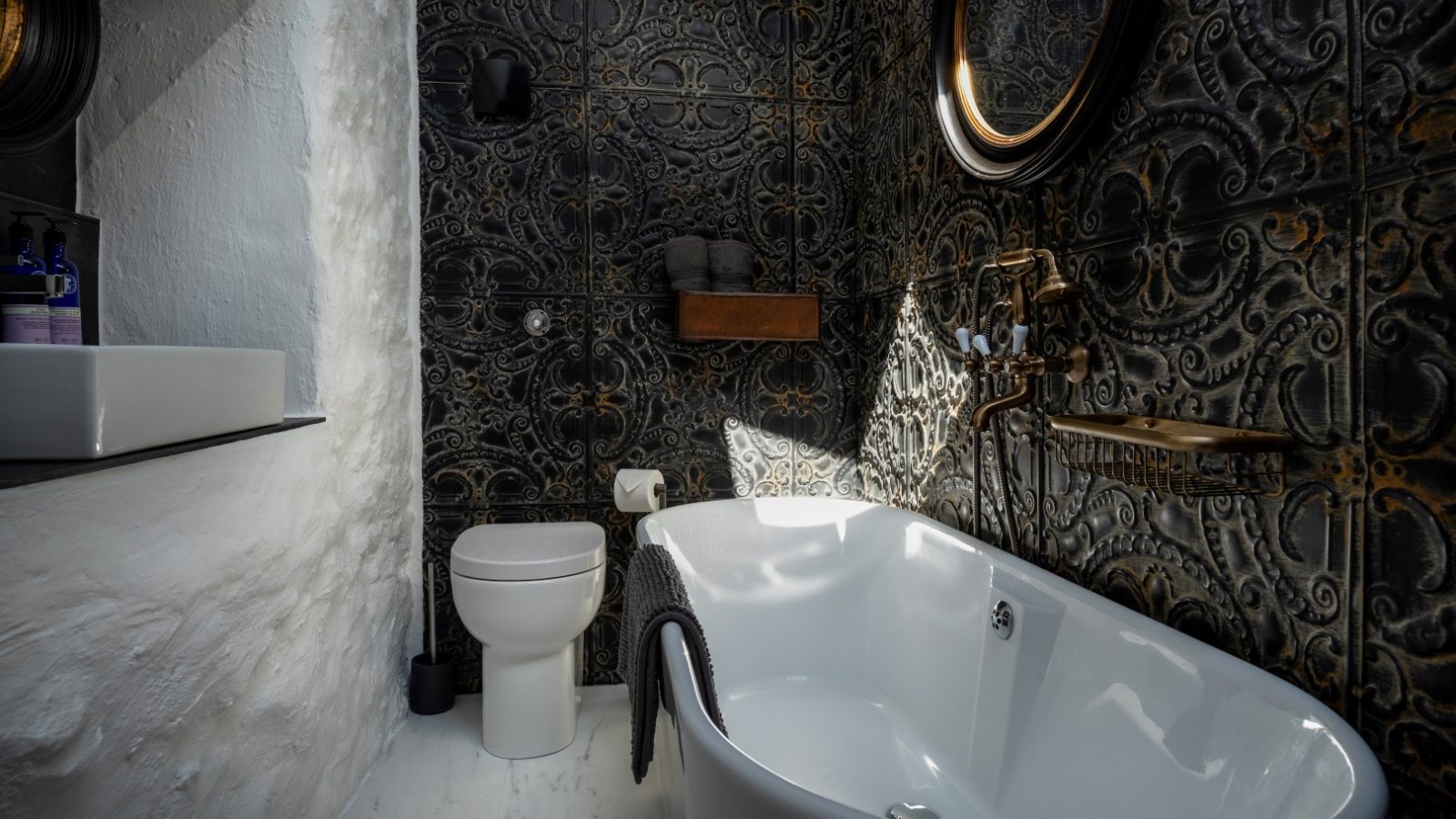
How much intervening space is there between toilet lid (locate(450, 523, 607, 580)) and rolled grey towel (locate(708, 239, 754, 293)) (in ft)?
2.90

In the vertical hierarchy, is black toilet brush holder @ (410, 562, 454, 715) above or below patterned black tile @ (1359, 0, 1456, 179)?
below

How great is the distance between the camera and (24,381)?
85cm

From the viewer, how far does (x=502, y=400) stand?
242 cm

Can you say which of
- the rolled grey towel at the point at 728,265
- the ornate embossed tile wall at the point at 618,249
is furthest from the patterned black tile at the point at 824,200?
the rolled grey towel at the point at 728,265

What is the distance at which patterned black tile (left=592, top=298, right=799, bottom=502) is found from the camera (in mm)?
2461

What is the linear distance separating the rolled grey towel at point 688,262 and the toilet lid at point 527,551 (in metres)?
0.84

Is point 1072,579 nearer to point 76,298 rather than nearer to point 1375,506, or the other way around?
point 1375,506

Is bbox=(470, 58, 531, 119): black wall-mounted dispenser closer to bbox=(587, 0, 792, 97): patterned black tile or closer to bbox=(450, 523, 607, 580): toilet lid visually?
bbox=(587, 0, 792, 97): patterned black tile

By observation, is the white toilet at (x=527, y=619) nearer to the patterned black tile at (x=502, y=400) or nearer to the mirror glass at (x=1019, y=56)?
the patterned black tile at (x=502, y=400)

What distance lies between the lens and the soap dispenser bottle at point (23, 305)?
116 centimetres

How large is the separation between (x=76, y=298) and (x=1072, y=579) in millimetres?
1885

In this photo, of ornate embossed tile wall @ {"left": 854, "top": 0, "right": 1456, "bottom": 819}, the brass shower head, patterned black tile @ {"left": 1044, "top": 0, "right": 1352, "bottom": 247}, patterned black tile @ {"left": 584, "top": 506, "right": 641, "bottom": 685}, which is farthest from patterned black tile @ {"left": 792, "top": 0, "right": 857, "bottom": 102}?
patterned black tile @ {"left": 584, "top": 506, "right": 641, "bottom": 685}

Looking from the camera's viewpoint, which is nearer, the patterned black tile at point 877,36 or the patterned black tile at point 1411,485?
the patterned black tile at point 1411,485

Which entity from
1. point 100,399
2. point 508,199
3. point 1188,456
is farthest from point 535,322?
point 1188,456
